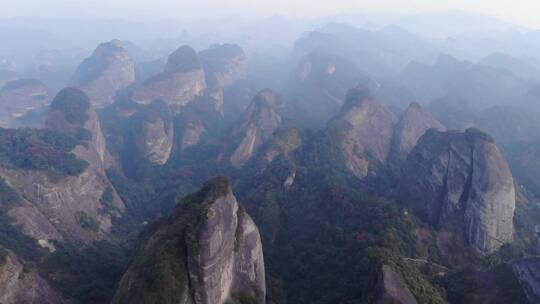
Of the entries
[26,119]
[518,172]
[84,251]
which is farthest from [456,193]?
[26,119]

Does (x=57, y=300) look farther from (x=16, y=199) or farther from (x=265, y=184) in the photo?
(x=265, y=184)

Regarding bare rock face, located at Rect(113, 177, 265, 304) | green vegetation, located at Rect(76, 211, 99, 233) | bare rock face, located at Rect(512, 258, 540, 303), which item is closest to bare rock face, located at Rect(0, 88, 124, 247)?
green vegetation, located at Rect(76, 211, 99, 233)

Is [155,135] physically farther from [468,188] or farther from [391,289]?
[391,289]

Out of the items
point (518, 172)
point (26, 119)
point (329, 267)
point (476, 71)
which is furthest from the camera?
point (476, 71)

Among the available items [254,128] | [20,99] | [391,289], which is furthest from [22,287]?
[20,99]

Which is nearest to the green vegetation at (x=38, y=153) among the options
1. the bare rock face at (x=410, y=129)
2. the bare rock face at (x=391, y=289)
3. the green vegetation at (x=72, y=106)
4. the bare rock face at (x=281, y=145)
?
the green vegetation at (x=72, y=106)

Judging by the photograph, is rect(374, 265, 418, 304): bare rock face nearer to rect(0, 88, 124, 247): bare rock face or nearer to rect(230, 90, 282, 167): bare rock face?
rect(0, 88, 124, 247): bare rock face
